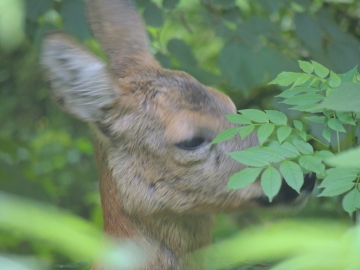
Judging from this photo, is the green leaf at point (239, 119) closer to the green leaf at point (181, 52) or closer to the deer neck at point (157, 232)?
the deer neck at point (157, 232)

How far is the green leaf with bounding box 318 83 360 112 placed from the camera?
172 centimetres

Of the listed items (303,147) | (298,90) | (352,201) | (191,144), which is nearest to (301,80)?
(298,90)

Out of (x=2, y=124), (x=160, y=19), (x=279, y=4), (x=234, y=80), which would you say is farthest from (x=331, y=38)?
(x=2, y=124)

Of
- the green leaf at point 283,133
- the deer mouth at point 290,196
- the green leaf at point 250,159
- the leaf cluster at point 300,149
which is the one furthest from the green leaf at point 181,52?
the green leaf at point 250,159

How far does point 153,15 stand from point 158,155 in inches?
46.9

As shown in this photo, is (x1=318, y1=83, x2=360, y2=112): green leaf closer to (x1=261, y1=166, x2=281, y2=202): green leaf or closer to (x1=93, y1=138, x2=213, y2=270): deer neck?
(x1=261, y1=166, x2=281, y2=202): green leaf

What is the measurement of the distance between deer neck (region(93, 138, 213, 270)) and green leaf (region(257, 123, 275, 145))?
2.63 ft

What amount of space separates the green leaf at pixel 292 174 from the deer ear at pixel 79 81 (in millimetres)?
1045

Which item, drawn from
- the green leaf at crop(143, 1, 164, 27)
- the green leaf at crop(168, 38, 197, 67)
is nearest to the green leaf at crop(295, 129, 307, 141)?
the green leaf at crop(143, 1, 164, 27)

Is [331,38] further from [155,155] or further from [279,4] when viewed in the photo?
[155,155]

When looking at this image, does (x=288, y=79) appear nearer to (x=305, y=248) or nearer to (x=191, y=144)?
(x=191, y=144)

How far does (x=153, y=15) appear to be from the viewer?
365 cm

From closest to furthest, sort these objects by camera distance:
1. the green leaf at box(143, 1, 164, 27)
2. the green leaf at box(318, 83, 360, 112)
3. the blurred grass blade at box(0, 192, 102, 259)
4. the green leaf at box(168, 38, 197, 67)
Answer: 1. the blurred grass blade at box(0, 192, 102, 259)
2. the green leaf at box(318, 83, 360, 112)
3. the green leaf at box(143, 1, 164, 27)
4. the green leaf at box(168, 38, 197, 67)

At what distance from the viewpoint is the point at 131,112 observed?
2850 millimetres
